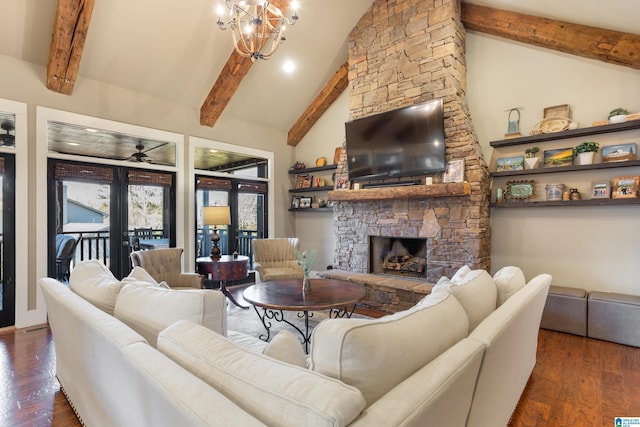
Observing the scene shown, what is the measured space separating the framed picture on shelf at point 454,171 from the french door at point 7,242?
506cm

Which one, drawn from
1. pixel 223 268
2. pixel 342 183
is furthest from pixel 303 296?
pixel 342 183

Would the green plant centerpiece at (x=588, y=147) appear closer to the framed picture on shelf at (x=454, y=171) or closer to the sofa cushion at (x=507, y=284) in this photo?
the framed picture on shelf at (x=454, y=171)

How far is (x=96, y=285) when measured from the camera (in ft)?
6.15

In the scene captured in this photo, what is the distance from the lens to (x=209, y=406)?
0.78 metres

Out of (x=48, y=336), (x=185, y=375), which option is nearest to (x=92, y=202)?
(x=48, y=336)

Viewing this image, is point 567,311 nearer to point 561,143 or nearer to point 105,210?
point 561,143

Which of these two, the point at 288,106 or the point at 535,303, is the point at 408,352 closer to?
the point at 535,303

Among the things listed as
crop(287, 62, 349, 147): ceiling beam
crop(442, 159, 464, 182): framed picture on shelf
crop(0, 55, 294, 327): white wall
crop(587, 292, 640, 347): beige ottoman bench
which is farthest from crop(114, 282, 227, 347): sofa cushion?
crop(287, 62, 349, 147): ceiling beam

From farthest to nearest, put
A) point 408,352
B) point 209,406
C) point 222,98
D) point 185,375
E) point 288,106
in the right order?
point 288,106, point 222,98, point 408,352, point 185,375, point 209,406

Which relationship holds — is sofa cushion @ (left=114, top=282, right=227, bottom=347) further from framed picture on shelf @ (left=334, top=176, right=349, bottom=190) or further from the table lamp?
framed picture on shelf @ (left=334, top=176, right=349, bottom=190)

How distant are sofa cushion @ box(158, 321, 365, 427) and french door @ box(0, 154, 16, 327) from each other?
3846mm

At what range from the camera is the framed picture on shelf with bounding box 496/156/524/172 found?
398 centimetres

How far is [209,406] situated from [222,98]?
4916 mm

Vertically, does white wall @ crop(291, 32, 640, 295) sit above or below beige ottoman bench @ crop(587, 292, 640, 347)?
above
